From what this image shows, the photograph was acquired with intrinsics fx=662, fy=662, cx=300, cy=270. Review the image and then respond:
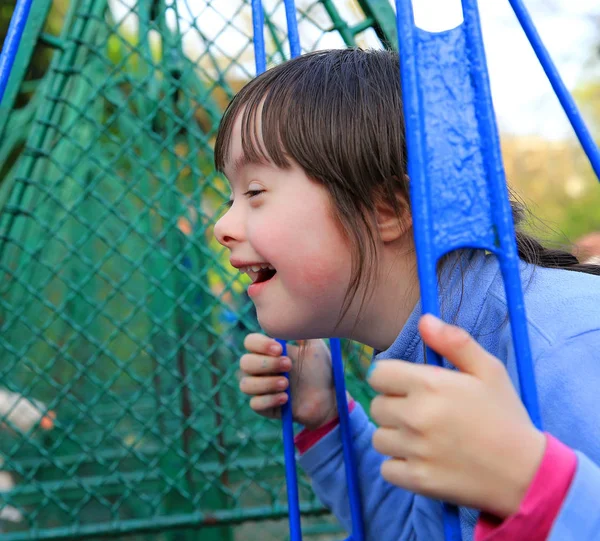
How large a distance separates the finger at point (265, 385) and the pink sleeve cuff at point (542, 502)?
497mm

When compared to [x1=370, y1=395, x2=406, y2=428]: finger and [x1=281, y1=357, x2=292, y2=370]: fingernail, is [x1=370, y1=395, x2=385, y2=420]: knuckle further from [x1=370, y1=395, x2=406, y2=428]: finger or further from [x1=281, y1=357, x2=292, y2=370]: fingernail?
[x1=281, y1=357, x2=292, y2=370]: fingernail

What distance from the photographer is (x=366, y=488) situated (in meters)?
0.97

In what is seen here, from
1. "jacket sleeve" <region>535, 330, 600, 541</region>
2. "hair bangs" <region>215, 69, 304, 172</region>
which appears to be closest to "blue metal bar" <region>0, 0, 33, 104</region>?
"hair bangs" <region>215, 69, 304, 172</region>

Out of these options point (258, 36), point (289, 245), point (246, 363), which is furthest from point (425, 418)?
point (258, 36)

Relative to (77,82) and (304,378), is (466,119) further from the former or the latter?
(77,82)

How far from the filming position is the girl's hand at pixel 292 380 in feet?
3.02

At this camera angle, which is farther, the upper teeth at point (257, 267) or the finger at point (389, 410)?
the upper teeth at point (257, 267)

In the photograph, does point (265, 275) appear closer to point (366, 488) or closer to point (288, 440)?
point (288, 440)

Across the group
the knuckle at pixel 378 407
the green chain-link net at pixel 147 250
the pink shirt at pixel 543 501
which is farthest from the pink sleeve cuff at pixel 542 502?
the green chain-link net at pixel 147 250

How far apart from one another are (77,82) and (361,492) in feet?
3.04

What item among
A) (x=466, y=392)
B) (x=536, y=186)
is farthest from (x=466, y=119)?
(x=536, y=186)

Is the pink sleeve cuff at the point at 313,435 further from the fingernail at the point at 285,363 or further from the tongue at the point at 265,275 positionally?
the tongue at the point at 265,275

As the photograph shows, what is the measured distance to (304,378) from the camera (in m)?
1.00

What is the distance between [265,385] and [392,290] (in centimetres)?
25
